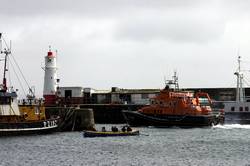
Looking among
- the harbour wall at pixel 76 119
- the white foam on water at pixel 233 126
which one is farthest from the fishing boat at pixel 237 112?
the harbour wall at pixel 76 119

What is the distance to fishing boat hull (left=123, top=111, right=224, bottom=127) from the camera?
268 ft

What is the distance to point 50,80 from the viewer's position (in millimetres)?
95000

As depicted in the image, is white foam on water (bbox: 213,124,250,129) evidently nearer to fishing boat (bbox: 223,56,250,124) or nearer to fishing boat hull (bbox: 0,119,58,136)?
fishing boat (bbox: 223,56,250,124)

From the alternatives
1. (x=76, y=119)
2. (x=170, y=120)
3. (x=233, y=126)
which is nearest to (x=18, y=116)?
(x=76, y=119)

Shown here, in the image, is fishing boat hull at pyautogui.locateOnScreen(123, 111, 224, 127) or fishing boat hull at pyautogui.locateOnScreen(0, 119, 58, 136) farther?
fishing boat hull at pyautogui.locateOnScreen(123, 111, 224, 127)

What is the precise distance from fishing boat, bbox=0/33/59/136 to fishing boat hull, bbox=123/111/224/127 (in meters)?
17.0

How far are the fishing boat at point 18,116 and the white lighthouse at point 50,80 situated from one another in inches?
1043

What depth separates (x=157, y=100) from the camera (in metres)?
84.6

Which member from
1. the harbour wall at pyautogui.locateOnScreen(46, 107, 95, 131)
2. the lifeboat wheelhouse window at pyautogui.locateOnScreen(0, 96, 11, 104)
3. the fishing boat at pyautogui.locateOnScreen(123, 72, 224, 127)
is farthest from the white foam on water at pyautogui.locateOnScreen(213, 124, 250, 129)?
the lifeboat wheelhouse window at pyautogui.locateOnScreen(0, 96, 11, 104)

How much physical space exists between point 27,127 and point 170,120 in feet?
78.7

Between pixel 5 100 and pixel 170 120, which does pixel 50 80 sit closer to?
pixel 170 120

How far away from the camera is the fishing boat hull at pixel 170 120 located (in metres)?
81.8

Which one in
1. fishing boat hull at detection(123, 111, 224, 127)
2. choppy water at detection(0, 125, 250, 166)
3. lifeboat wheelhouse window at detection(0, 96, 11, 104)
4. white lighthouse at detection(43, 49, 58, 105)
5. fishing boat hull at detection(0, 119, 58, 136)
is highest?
white lighthouse at detection(43, 49, 58, 105)

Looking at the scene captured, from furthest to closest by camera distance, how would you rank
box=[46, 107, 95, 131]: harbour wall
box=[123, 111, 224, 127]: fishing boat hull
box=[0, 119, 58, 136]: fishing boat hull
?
box=[123, 111, 224, 127]: fishing boat hull
box=[46, 107, 95, 131]: harbour wall
box=[0, 119, 58, 136]: fishing boat hull
